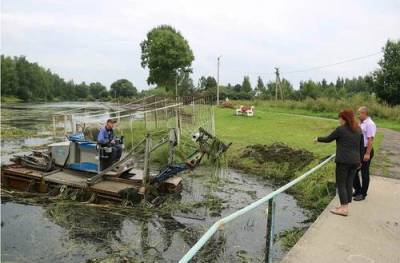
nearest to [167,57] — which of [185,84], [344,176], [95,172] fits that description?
[185,84]

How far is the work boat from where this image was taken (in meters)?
11.1

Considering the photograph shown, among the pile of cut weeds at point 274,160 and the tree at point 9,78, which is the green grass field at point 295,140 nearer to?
the pile of cut weeds at point 274,160

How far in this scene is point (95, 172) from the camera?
12.4 meters

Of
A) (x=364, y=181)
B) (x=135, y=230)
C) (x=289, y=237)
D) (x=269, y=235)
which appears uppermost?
(x=269, y=235)

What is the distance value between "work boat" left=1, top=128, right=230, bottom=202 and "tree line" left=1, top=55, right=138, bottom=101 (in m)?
92.4

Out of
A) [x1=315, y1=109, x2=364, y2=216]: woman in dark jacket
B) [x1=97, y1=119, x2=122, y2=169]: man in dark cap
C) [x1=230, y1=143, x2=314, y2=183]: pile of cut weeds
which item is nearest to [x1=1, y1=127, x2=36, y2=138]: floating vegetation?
[x1=230, y1=143, x2=314, y2=183]: pile of cut weeds

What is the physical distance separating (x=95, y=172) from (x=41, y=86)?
4694 inches

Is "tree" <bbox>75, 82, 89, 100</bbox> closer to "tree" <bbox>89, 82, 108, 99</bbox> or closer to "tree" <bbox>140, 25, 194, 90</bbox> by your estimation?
"tree" <bbox>89, 82, 108, 99</bbox>

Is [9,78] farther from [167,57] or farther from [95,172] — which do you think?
[95,172]

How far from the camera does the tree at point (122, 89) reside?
427 ft

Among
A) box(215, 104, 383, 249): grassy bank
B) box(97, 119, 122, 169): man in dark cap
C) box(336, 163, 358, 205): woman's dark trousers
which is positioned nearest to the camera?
box(336, 163, 358, 205): woman's dark trousers

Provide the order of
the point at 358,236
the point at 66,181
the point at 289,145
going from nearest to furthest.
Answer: the point at 358,236 → the point at 66,181 → the point at 289,145

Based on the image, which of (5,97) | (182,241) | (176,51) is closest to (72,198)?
(182,241)

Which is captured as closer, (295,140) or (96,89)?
(295,140)
